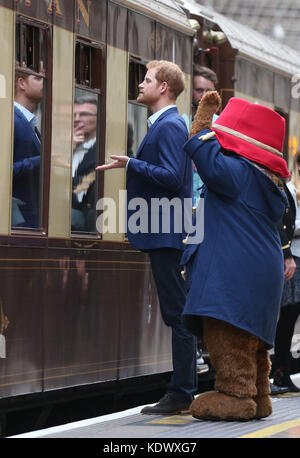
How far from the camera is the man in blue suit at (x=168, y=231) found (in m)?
7.01

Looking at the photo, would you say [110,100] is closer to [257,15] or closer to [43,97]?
[43,97]

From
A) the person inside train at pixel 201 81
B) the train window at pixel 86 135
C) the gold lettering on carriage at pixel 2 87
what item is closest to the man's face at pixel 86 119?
the train window at pixel 86 135

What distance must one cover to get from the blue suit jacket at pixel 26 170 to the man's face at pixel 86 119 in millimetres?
542

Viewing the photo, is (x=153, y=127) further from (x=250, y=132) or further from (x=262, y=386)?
(x=262, y=386)

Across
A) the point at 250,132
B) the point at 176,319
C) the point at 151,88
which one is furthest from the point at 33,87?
the point at 176,319

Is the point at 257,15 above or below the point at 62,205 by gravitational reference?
above

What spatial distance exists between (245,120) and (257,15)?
27665 millimetres

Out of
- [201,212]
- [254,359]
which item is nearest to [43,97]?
[201,212]

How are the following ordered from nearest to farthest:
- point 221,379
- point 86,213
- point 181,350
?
point 221,379, point 181,350, point 86,213

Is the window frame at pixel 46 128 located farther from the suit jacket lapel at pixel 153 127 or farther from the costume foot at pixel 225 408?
the costume foot at pixel 225 408

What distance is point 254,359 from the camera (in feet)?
21.7

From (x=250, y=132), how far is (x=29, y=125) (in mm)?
1286

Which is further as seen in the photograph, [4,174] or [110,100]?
[110,100]

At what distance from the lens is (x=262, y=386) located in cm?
676
